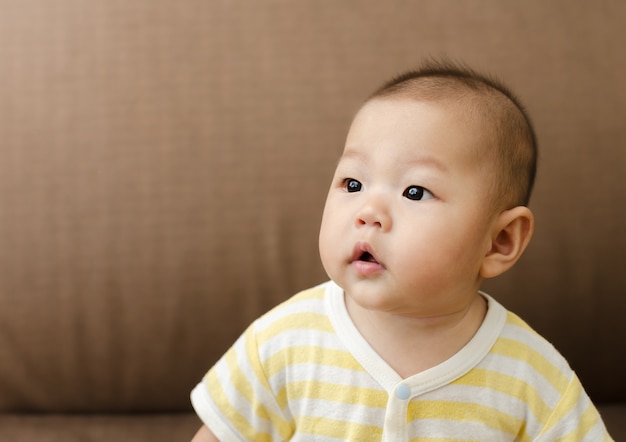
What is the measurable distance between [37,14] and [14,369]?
484 millimetres

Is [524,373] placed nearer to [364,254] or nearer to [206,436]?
[364,254]

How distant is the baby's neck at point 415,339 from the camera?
817 millimetres

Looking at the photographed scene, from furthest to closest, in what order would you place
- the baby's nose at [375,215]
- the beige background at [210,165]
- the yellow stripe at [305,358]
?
the beige background at [210,165] < the yellow stripe at [305,358] < the baby's nose at [375,215]

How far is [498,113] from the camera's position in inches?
30.8

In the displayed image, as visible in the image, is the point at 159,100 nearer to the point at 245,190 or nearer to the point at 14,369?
the point at 245,190

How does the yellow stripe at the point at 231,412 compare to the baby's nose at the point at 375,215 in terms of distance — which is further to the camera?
the yellow stripe at the point at 231,412

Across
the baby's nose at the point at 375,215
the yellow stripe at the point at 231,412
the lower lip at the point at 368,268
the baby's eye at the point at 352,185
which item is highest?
the baby's eye at the point at 352,185

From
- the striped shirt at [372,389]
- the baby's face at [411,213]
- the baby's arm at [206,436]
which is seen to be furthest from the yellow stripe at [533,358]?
the baby's arm at [206,436]

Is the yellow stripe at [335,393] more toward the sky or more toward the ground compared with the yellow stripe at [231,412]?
more toward the sky

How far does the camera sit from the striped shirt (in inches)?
31.6

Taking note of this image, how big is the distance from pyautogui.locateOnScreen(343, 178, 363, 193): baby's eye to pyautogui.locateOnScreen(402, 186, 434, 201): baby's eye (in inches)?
2.0

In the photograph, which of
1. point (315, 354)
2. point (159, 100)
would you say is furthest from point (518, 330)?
point (159, 100)

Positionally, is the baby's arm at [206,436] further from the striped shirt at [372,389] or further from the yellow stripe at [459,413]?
the yellow stripe at [459,413]

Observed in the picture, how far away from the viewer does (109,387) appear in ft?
3.55
